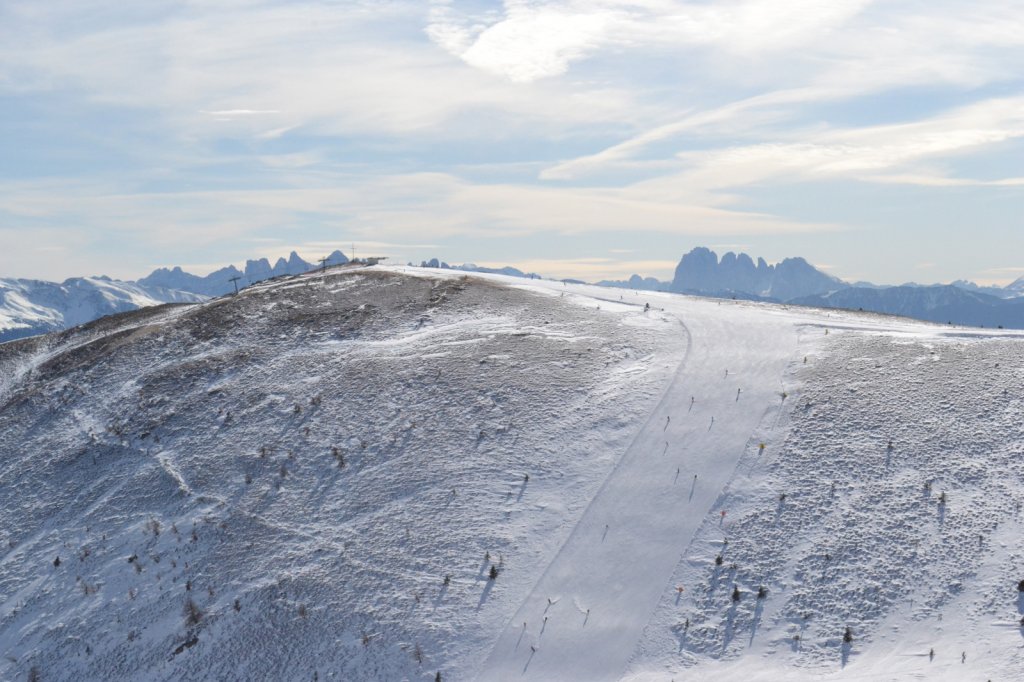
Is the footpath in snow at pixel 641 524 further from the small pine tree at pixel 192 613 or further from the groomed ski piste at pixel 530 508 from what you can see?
the small pine tree at pixel 192 613

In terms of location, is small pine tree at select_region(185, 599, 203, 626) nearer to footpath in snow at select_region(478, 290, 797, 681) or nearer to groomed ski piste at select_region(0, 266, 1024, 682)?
groomed ski piste at select_region(0, 266, 1024, 682)

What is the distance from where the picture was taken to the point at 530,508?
1398 inches

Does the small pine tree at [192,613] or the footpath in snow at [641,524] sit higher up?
the footpath in snow at [641,524]

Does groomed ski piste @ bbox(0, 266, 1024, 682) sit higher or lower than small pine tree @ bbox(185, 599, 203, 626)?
higher

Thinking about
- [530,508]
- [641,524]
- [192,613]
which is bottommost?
[192,613]

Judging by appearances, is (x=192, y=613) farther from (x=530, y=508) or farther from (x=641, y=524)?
(x=641, y=524)

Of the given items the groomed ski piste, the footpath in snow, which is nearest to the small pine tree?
the groomed ski piste

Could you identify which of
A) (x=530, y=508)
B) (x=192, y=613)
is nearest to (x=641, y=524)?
(x=530, y=508)

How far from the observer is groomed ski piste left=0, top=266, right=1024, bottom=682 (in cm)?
2803

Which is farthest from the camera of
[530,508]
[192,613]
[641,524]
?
[530,508]

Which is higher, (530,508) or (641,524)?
(530,508)

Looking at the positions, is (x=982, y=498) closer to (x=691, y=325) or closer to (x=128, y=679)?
(x=691, y=325)

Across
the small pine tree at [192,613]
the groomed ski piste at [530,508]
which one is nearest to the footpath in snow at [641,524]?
the groomed ski piste at [530,508]

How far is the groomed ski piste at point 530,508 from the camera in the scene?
2803 centimetres
